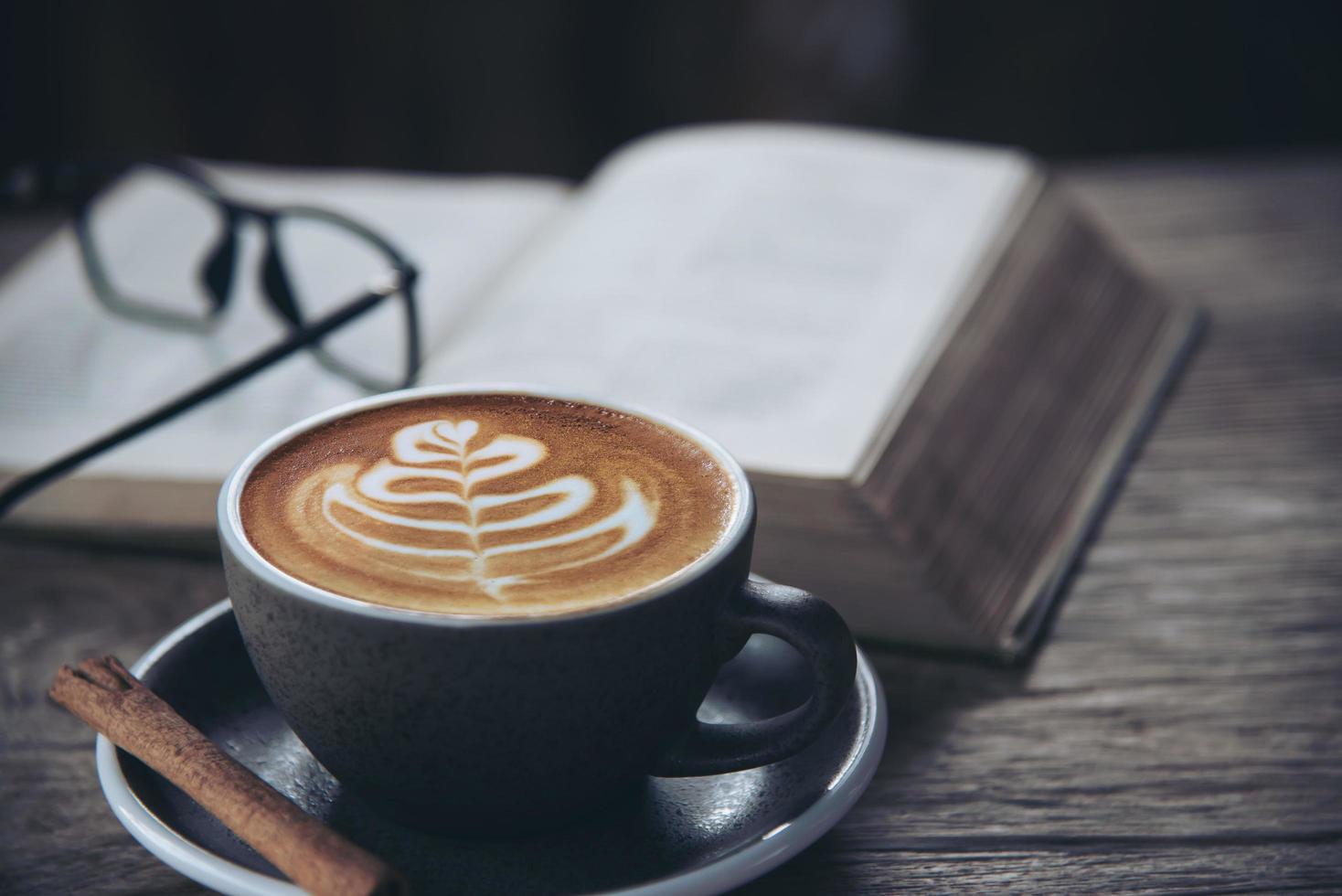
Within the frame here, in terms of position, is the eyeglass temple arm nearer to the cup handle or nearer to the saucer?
the saucer

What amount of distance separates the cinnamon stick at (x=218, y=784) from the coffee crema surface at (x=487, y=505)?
62 mm

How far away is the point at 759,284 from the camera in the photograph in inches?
31.8

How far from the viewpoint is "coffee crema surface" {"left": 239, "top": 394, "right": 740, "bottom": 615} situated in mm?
384

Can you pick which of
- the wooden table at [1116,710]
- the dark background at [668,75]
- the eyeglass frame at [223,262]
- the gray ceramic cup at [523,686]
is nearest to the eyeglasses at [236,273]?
the eyeglass frame at [223,262]

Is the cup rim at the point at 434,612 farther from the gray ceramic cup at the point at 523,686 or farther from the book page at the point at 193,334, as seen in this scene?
the book page at the point at 193,334

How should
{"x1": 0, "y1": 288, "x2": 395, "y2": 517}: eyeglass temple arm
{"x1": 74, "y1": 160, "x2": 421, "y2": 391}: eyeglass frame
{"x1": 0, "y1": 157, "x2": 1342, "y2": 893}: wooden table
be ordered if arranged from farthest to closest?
1. {"x1": 74, "y1": 160, "x2": 421, "y2": 391}: eyeglass frame
2. {"x1": 0, "y1": 288, "x2": 395, "y2": 517}: eyeglass temple arm
3. {"x1": 0, "y1": 157, "x2": 1342, "y2": 893}: wooden table

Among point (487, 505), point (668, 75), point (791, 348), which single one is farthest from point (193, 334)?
point (668, 75)

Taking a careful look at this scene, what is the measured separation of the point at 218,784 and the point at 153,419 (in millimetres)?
256

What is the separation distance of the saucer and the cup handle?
0.06ft

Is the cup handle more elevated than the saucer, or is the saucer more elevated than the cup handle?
the cup handle

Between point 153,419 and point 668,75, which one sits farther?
point 668,75

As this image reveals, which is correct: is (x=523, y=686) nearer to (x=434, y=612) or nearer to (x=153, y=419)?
(x=434, y=612)

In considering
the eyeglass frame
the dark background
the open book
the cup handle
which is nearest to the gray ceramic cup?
the cup handle

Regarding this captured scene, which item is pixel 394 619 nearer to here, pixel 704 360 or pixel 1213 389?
pixel 704 360
